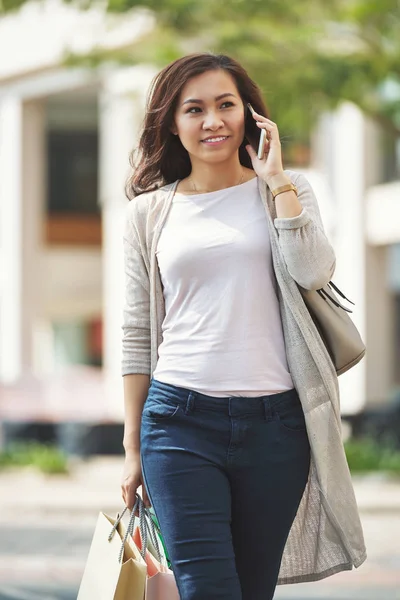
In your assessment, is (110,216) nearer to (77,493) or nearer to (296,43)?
(77,493)

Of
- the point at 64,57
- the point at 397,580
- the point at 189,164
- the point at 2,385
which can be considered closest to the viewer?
the point at 189,164

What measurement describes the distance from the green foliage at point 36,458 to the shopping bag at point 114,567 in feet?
40.5

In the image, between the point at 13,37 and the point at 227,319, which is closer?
the point at 227,319

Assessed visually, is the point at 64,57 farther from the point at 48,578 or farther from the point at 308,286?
the point at 308,286

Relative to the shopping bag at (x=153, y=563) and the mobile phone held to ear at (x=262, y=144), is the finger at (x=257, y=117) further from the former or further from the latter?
the shopping bag at (x=153, y=563)

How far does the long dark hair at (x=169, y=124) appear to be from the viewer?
3879mm

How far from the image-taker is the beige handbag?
12.3 feet

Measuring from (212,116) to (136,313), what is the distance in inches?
23.4

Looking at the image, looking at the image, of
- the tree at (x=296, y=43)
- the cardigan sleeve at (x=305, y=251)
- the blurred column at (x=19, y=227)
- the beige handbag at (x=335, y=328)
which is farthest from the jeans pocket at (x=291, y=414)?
the blurred column at (x=19, y=227)

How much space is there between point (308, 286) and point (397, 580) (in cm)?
503

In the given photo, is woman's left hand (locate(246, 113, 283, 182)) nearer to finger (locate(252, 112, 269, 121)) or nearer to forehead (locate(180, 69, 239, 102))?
finger (locate(252, 112, 269, 121))

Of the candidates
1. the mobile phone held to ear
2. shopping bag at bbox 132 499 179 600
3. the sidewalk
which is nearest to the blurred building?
the sidewalk

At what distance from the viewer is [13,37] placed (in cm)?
3312

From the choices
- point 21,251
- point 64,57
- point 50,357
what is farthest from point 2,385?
point 50,357
